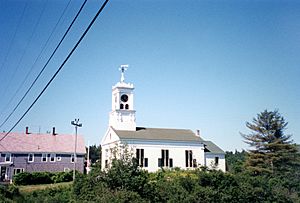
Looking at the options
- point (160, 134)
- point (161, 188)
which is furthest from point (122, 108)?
point (161, 188)

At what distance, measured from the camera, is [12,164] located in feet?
172

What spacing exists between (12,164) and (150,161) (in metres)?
21.5

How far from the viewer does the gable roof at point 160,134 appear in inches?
1831

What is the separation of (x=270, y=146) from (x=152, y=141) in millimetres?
15968

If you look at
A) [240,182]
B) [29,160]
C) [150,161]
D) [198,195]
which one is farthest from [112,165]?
[29,160]

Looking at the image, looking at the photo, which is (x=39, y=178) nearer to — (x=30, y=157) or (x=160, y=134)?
(x=30, y=157)

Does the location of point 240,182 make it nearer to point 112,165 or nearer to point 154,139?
point 112,165

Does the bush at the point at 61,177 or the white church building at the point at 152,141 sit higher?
the white church building at the point at 152,141

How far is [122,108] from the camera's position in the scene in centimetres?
5053

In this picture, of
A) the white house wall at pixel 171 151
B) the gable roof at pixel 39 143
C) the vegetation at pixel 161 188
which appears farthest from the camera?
the gable roof at pixel 39 143

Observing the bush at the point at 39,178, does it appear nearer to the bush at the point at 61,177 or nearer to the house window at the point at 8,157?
the bush at the point at 61,177

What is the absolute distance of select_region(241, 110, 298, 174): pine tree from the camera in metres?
46.2

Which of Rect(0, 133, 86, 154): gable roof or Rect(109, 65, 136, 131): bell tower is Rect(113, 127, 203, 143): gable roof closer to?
Rect(109, 65, 136, 131): bell tower

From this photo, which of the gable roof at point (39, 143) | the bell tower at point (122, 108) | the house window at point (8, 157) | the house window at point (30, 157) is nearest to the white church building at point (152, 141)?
the bell tower at point (122, 108)
